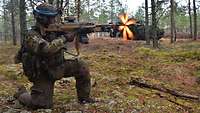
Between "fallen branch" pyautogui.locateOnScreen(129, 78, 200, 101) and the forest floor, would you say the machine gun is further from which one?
"fallen branch" pyautogui.locateOnScreen(129, 78, 200, 101)

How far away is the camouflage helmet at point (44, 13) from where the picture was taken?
805cm

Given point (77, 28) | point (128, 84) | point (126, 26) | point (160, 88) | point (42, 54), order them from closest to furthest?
point (42, 54) < point (126, 26) < point (77, 28) < point (160, 88) < point (128, 84)

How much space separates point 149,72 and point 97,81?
2.91m

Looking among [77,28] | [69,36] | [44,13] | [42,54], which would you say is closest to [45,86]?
[42,54]

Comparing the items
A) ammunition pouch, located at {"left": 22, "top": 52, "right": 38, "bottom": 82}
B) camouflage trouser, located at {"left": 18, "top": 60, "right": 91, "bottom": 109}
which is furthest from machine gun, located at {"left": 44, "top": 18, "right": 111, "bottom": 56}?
ammunition pouch, located at {"left": 22, "top": 52, "right": 38, "bottom": 82}

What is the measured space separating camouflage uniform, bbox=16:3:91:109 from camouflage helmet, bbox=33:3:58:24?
227mm

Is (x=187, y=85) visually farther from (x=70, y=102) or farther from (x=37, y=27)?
(x=37, y=27)

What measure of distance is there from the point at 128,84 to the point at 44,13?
448cm

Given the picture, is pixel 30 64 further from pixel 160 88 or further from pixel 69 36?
pixel 160 88

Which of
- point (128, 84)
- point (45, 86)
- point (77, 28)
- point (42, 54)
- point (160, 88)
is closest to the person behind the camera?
point (42, 54)

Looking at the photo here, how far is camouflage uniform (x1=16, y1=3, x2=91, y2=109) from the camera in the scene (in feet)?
25.7

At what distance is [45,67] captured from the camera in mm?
8281

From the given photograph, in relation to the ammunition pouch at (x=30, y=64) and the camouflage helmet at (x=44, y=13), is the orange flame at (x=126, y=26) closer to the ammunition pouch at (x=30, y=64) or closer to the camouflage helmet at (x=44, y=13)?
the camouflage helmet at (x=44, y=13)

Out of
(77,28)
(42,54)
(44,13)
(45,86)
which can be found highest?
(44,13)
